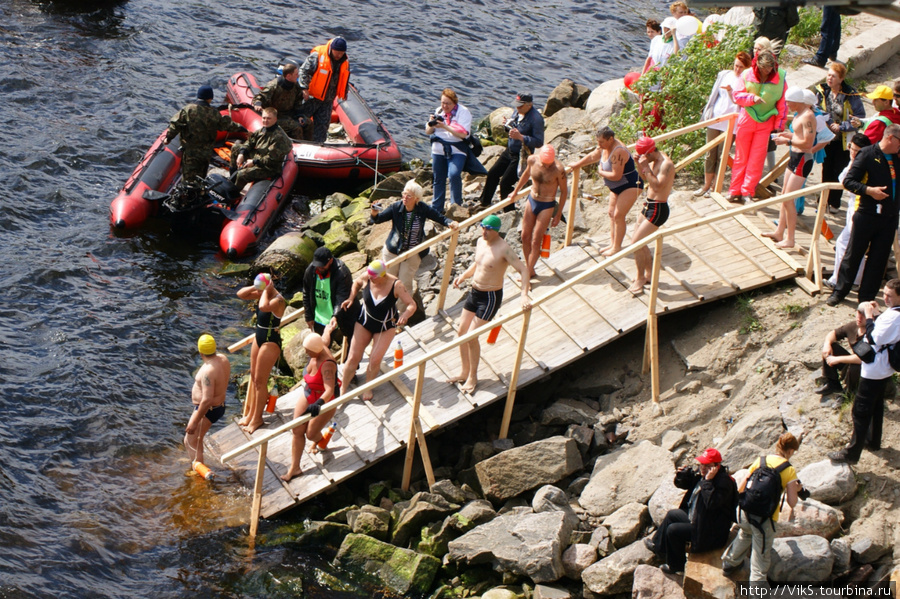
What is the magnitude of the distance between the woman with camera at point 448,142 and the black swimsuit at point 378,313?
373 centimetres

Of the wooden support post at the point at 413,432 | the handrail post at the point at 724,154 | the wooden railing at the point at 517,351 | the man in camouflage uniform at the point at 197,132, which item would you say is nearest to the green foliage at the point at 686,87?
the handrail post at the point at 724,154

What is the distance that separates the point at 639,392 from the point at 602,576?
2.85 meters

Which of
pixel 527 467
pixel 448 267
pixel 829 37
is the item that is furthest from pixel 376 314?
pixel 829 37

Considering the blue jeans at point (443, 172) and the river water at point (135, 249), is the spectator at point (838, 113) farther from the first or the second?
the river water at point (135, 249)

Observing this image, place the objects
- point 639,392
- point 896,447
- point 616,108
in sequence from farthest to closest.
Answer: point 616,108 → point 639,392 → point 896,447

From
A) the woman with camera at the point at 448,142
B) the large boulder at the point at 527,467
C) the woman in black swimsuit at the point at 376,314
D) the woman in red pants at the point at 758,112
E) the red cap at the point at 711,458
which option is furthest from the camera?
the woman with camera at the point at 448,142

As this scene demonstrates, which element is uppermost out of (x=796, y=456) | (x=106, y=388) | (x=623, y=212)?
(x=623, y=212)

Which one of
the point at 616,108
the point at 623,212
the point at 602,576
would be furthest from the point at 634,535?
the point at 616,108

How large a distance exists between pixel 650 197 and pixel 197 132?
338 inches

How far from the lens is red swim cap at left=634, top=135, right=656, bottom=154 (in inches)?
403

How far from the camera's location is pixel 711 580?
25.7ft

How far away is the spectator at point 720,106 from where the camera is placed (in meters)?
12.4

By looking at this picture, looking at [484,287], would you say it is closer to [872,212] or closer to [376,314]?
[376,314]

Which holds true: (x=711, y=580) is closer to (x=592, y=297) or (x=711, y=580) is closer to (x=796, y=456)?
(x=796, y=456)
